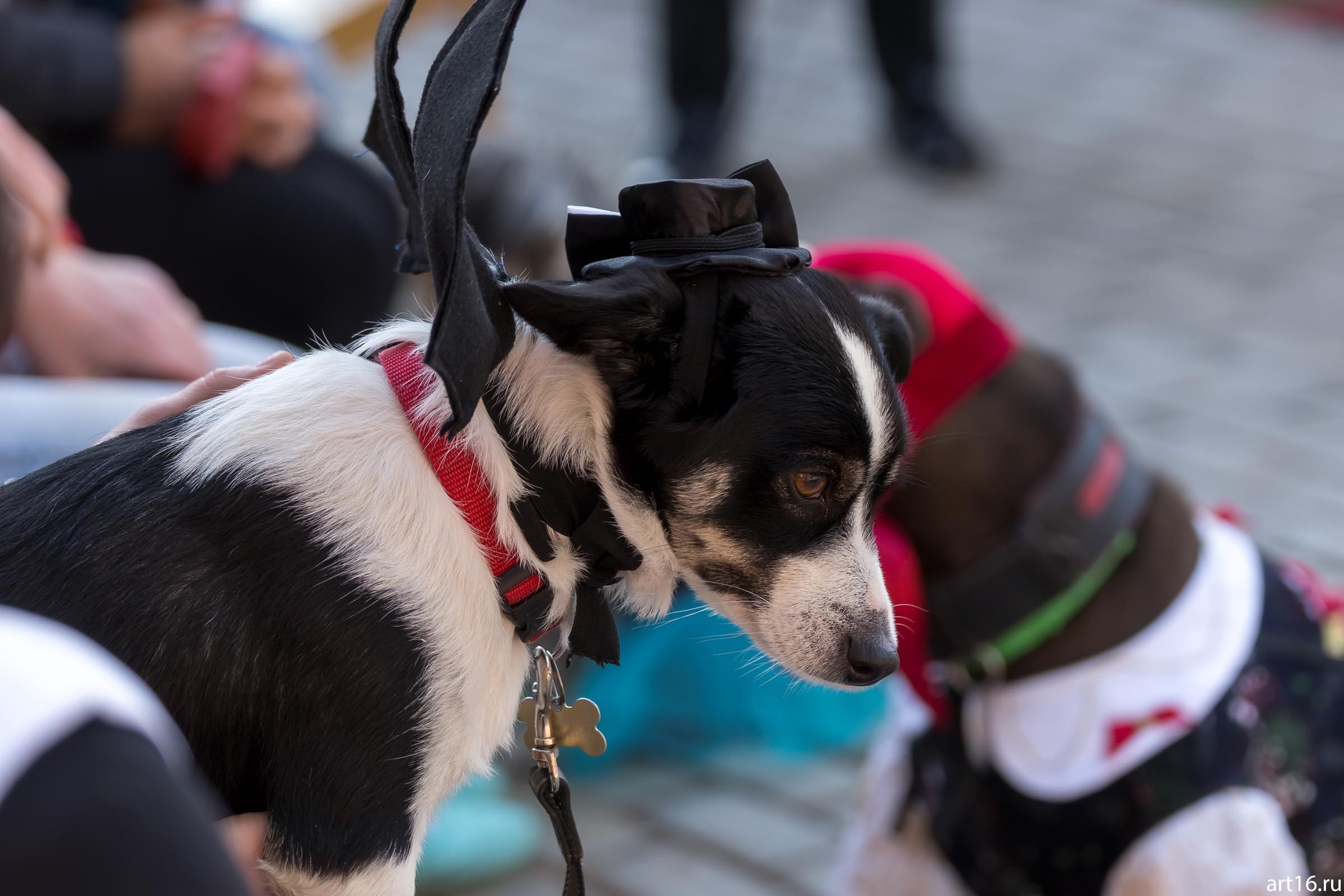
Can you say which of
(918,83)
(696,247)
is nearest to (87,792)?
(696,247)

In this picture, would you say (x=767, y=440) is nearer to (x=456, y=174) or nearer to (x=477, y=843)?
(x=456, y=174)

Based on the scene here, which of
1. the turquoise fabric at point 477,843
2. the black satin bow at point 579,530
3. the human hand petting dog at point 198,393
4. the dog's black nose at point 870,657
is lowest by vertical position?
the turquoise fabric at point 477,843

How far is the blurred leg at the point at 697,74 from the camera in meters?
5.46

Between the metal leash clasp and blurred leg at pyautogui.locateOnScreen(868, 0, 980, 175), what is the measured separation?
4816mm

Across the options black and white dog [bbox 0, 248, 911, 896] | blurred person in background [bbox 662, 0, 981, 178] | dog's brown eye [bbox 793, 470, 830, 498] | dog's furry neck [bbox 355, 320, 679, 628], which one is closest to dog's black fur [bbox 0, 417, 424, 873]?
black and white dog [bbox 0, 248, 911, 896]

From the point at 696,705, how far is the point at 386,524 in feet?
6.55

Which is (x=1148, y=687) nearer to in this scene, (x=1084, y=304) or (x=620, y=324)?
(x=620, y=324)

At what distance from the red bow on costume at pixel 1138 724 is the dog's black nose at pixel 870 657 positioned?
80cm

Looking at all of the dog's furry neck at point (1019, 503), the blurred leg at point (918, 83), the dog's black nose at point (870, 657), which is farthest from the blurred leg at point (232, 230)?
the blurred leg at point (918, 83)

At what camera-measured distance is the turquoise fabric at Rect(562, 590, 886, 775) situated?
295cm

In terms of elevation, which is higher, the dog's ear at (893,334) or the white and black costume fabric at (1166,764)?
the dog's ear at (893,334)

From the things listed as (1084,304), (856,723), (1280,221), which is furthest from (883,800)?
(1280,221)

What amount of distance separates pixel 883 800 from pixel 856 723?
78 centimetres

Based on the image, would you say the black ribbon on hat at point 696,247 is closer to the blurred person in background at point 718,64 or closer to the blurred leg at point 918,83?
the blurred person in background at point 718,64
